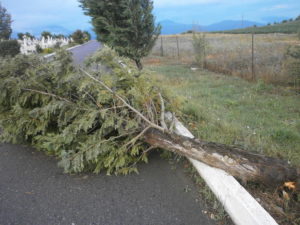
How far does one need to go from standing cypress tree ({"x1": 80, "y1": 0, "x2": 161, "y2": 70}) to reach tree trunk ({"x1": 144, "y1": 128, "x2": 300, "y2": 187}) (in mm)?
7876

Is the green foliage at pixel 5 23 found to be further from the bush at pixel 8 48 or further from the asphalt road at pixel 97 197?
the asphalt road at pixel 97 197

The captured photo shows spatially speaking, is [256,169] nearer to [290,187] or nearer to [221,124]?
[290,187]

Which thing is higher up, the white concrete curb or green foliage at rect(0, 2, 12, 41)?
green foliage at rect(0, 2, 12, 41)

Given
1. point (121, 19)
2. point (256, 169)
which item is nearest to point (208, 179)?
point (256, 169)

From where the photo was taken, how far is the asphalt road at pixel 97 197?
2086 millimetres

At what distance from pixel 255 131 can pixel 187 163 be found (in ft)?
5.04

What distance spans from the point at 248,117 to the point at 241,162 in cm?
235

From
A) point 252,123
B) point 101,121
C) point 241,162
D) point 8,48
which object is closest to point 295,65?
point 252,123

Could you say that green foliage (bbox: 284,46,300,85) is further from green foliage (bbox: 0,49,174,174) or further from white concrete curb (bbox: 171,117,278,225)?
white concrete curb (bbox: 171,117,278,225)

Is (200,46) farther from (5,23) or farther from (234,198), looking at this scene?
(5,23)

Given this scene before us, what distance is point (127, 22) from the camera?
30.1 feet

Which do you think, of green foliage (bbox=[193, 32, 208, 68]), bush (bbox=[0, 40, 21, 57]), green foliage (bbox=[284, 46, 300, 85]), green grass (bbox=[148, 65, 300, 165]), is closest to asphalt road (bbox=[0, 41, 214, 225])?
green grass (bbox=[148, 65, 300, 165])

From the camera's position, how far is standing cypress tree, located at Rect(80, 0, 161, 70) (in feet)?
30.2

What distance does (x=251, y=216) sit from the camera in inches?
69.1
